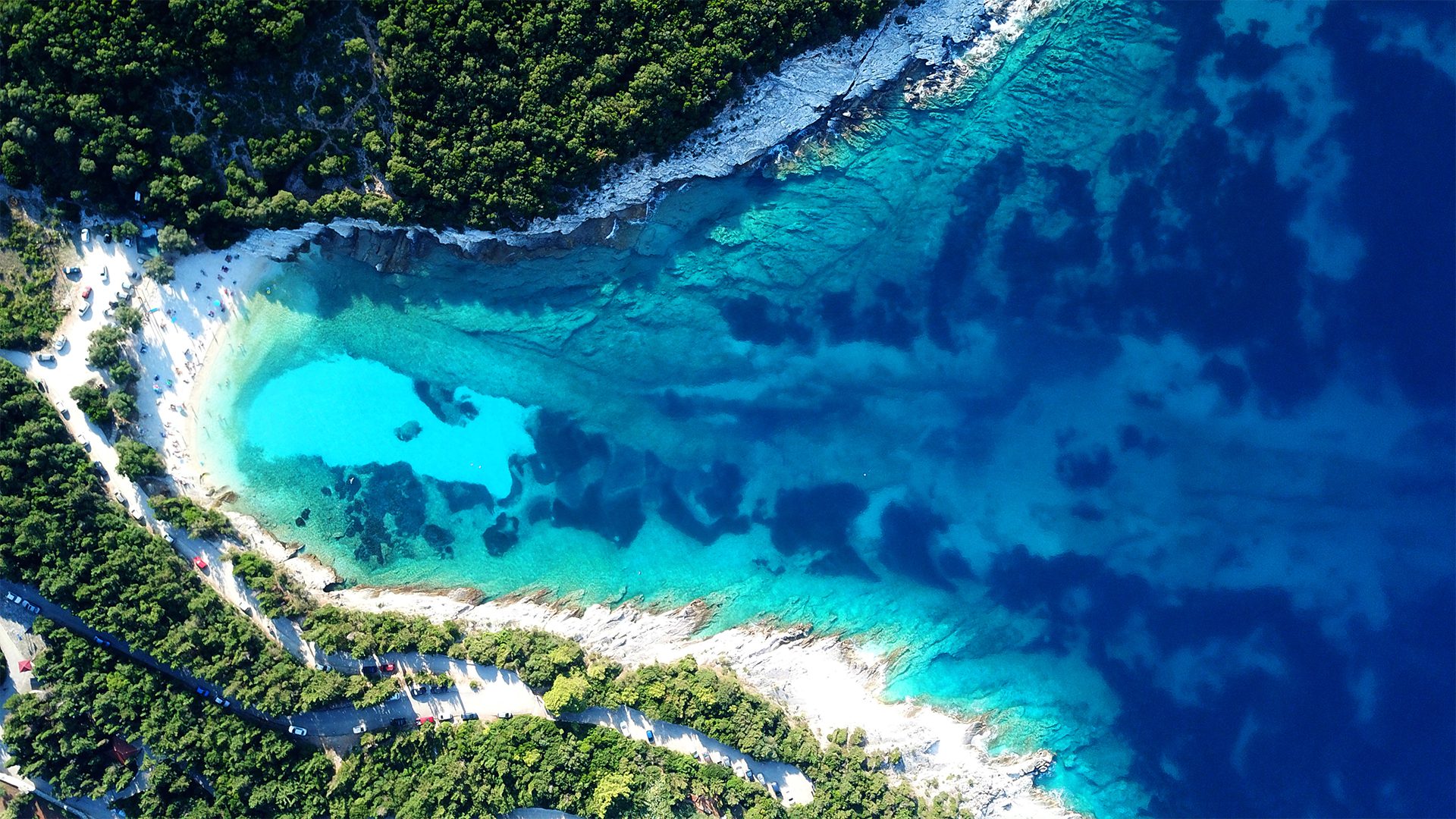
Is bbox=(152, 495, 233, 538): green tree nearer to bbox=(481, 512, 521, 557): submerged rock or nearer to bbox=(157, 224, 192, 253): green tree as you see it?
bbox=(157, 224, 192, 253): green tree

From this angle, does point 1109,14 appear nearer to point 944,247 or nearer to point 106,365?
point 944,247

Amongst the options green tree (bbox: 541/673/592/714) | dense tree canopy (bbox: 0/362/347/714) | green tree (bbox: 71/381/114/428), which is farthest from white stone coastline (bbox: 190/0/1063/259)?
green tree (bbox: 541/673/592/714)

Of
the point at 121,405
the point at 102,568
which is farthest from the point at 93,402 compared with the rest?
the point at 102,568

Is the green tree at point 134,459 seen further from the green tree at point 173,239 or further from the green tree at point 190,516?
the green tree at point 173,239

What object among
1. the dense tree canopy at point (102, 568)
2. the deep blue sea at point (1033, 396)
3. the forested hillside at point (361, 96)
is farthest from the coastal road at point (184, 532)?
the forested hillside at point (361, 96)

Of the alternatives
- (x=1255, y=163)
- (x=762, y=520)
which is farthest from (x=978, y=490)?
(x=1255, y=163)

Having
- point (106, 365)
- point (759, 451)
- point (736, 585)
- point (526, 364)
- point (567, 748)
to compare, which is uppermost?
point (106, 365)
